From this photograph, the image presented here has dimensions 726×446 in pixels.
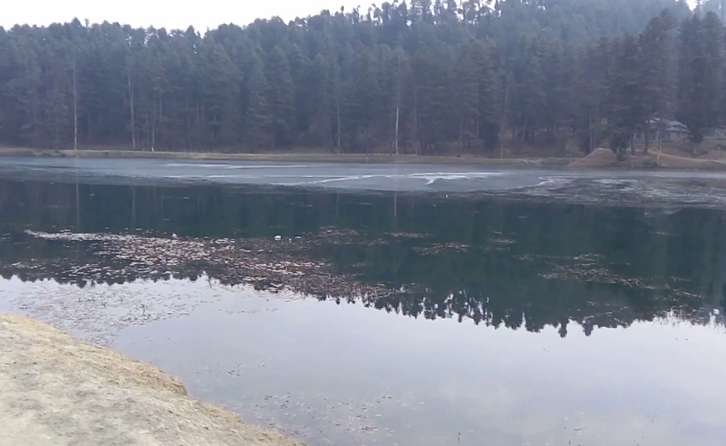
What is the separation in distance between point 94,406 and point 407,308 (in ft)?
33.8

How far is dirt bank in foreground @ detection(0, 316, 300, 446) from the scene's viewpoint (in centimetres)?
846

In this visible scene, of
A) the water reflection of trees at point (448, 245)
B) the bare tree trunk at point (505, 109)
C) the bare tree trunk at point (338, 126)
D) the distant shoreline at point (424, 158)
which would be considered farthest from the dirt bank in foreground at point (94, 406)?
the bare tree trunk at point (338, 126)

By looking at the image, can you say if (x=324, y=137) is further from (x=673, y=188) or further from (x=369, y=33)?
(x=369, y=33)

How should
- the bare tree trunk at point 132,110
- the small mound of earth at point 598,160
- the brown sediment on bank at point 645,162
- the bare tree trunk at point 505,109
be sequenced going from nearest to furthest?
1. the brown sediment on bank at point 645,162
2. the small mound of earth at point 598,160
3. the bare tree trunk at point 505,109
4. the bare tree trunk at point 132,110

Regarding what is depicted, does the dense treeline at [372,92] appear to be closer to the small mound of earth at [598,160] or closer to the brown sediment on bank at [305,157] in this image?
the small mound of earth at [598,160]

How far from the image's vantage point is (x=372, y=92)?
8519cm

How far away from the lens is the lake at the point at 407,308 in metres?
11.9

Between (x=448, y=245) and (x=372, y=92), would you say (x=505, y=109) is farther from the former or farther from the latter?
(x=448, y=245)

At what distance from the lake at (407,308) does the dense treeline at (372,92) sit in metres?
37.6

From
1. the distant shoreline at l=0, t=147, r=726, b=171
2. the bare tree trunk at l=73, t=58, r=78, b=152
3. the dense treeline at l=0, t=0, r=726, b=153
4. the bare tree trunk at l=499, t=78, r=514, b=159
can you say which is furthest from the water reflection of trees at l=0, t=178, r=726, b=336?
the bare tree trunk at l=73, t=58, r=78, b=152

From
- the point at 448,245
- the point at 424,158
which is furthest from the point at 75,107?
the point at 448,245

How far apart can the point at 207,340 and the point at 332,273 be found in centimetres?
737

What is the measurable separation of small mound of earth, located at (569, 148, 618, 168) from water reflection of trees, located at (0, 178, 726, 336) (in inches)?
1275

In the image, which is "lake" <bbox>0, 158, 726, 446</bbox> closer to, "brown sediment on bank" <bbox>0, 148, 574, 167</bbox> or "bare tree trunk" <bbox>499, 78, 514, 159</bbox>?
"brown sediment on bank" <bbox>0, 148, 574, 167</bbox>
